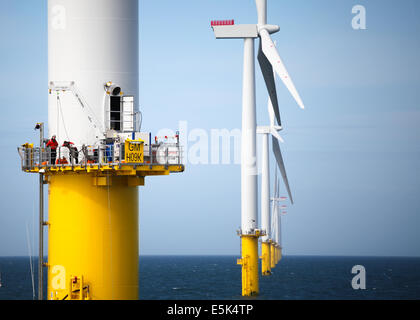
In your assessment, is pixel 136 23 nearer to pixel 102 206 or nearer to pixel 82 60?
pixel 82 60

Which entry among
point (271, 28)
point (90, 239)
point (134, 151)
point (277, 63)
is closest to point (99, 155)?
point (134, 151)

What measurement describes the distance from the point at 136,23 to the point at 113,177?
726 cm

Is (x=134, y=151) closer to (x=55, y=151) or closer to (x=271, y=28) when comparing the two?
(x=55, y=151)

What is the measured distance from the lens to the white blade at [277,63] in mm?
48806

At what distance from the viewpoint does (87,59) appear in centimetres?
2970

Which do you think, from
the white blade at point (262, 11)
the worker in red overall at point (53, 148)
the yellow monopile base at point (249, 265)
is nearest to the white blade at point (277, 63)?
the white blade at point (262, 11)

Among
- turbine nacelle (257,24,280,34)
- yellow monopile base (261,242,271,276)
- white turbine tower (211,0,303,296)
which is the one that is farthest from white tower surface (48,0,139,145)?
yellow monopile base (261,242,271,276)

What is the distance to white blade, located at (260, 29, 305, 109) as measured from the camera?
48.8 metres

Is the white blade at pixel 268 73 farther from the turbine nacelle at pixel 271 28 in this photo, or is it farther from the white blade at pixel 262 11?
the white blade at pixel 262 11

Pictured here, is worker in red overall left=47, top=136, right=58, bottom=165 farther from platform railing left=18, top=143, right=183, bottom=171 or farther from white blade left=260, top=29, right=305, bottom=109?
white blade left=260, top=29, right=305, bottom=109

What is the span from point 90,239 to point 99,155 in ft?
12.5

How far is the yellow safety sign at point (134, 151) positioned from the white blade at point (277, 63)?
645 inches

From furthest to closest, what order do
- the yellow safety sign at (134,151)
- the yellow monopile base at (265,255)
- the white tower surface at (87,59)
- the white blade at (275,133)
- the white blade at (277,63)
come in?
the yellow monopile base at (265,255)
the white blade at (275,133)
the white blade at (277,63)
the white tower surface at (87,59)
the yellow safety sign at (134,151)
